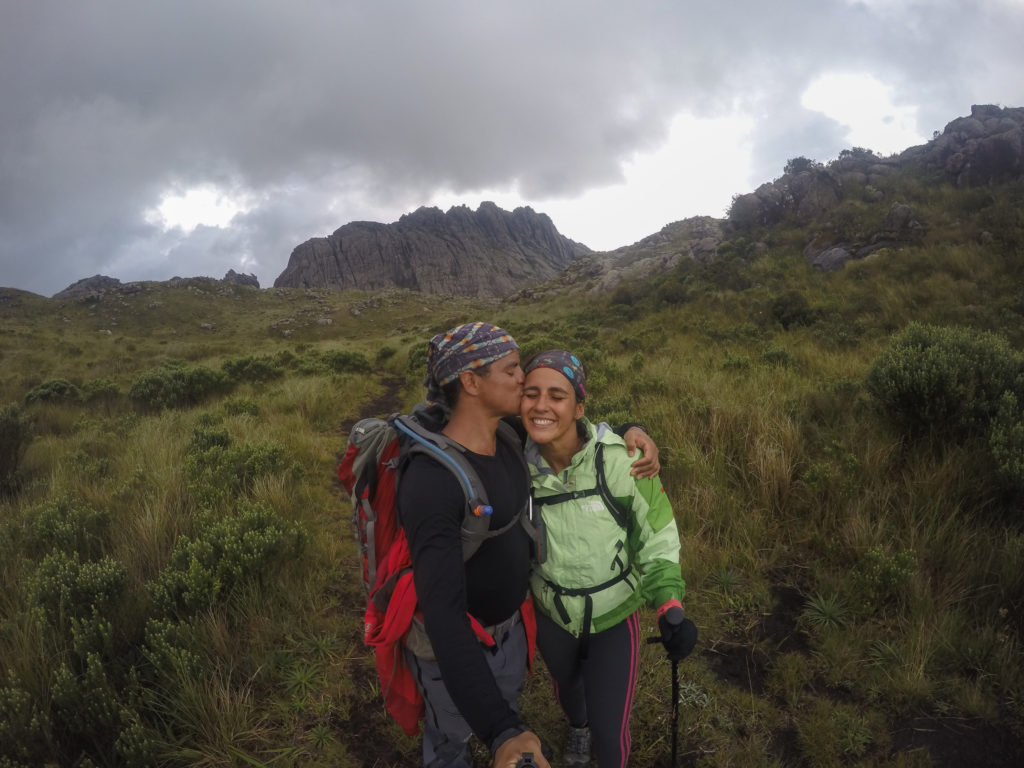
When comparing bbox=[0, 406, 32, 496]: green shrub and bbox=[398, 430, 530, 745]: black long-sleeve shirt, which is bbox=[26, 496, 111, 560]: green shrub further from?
bbox=[398, 430, 530, 745]: black long-sleeve shirt

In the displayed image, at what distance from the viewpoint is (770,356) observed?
865cm

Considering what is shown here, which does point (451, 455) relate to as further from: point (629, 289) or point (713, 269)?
point (629, 289)

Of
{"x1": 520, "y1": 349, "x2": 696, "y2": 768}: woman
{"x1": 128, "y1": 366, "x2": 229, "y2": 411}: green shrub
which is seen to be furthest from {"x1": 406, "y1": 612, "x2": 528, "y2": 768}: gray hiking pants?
{"x1": 128, "y1": 366, "x2": 229, "y2": 411}: green shrub

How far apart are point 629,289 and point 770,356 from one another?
14.8 metres

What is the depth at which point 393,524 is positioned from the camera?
6.46 feet

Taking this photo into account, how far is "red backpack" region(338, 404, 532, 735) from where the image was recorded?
5.63 ft

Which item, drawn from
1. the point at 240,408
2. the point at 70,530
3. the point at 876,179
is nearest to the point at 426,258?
the point at 876,179

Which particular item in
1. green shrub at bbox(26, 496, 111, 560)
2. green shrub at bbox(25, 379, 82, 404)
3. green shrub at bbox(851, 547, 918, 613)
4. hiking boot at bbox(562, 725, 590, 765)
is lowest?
hiking boot at bbox(562, 725, 590, 765)

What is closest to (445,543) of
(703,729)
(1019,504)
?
(703,729)

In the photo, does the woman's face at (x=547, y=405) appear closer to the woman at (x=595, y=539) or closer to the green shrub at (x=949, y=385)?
the woman at (x=595, y=539)

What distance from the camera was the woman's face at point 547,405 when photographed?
2.09m

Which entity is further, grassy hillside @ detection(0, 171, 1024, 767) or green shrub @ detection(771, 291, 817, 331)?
green shrub @ detection(771, 291, 817, 331)

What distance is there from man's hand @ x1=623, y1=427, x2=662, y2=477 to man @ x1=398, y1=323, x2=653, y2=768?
55 cm

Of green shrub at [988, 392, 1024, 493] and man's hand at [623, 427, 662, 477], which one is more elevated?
man's hand at [623, 427, 662, 477]
